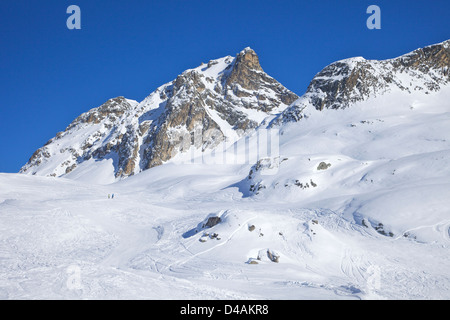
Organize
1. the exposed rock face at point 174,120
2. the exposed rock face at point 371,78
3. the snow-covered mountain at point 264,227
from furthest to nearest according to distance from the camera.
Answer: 1. the exposed rock face at point 174,120
2. the exposed rock face at point 371,78
3. the snow-covered mountain at point 264,227

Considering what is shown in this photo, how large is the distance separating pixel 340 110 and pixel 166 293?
79.1 m

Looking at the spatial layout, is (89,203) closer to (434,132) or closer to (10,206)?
(10,206)

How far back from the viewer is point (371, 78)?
85625mm

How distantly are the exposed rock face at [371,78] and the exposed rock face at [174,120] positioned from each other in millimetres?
22706

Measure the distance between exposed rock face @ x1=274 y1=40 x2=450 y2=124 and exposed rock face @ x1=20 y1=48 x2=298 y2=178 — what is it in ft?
74.5

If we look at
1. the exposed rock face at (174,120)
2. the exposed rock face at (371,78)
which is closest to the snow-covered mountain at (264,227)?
the exposed rock face at (371,78)

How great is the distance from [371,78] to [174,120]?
187 ft

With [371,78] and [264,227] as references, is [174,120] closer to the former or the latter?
[371,78]

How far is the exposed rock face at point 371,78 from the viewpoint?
84438mm

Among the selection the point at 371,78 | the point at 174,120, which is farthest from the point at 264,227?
the point at 174,120

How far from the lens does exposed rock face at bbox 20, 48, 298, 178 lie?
97.9 metres

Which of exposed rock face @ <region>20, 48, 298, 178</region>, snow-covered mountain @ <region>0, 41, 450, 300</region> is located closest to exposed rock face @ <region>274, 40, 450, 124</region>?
snow-covered mountain @ <region>0, 41, 450, 300</region>

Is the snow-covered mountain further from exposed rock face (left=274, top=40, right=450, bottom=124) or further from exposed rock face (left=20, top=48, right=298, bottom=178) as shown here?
exposed rock face (left=20, top=48, right=298, bottom=178)

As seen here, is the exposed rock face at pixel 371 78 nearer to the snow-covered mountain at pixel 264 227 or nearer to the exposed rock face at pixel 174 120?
the snow-covered mountain at pixel 264 227
